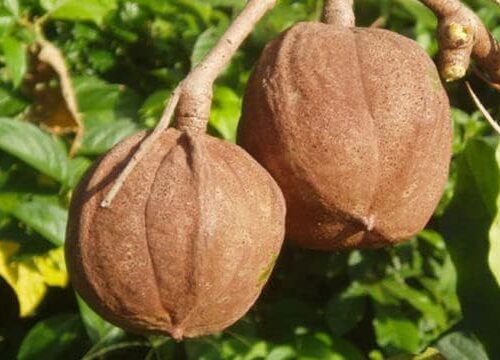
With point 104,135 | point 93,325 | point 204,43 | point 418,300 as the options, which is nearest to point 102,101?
point 104,135

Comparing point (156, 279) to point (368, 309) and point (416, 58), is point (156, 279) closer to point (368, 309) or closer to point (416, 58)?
point (416, 58)

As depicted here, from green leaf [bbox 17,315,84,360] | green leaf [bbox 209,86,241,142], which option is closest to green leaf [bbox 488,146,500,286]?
green leaf [bbox 209,86,241,142]

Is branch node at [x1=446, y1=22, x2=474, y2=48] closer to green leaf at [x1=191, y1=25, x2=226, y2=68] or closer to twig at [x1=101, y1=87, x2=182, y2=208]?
twig at [x1=101, y1=87, x2=182, y2=208]

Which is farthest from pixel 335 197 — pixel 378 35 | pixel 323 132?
pixel 378 35

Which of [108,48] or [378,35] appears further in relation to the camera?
[108,48]

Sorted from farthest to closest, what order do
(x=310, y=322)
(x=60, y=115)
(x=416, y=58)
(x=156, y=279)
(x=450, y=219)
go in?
(x=310, y=322) < (x=60, y=115) < (x=450, y=219) < (x=416, y=58) < (x=156, y=279)

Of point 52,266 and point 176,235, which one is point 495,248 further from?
point 52,266
